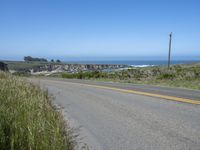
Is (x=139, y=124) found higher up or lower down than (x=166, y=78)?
higher up

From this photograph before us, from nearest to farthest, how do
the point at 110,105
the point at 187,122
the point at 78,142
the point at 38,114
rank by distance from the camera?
the point at 38,114 → the point at 78,142 → the point at 187,122 → the point at 110,105

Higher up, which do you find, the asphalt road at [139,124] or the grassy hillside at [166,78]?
the asphalt road at [139,124]

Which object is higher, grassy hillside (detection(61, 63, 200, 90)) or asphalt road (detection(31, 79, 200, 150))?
asphalt road (detection(31, 79, 200, 150))

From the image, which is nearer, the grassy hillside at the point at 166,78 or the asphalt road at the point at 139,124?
the asphalt road at the point at 139,124

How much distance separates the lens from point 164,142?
489cm

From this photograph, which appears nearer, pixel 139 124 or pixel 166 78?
pixel 139 124

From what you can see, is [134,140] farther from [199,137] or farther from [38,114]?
[38,114]

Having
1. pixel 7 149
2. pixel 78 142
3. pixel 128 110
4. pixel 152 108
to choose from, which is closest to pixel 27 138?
pixel 7 149

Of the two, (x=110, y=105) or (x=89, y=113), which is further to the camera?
(x=110, y=105)

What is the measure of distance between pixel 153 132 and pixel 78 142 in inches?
64.0

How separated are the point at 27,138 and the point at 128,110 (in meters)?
4.58

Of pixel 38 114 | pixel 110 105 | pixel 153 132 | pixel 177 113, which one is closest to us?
pixel 38 114

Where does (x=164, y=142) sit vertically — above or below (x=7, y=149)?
below

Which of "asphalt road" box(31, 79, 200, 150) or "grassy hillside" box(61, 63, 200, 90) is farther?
"grassy hillside" box(61, 63, 200, 90)
